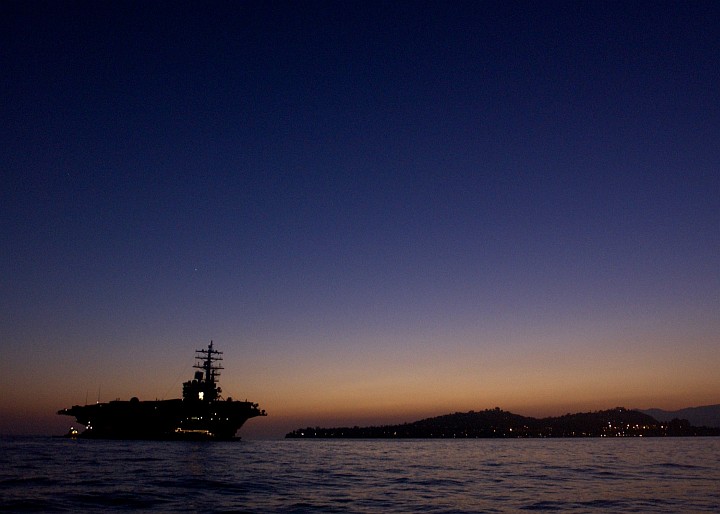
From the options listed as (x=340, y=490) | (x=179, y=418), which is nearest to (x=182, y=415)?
(x=179, y=418)

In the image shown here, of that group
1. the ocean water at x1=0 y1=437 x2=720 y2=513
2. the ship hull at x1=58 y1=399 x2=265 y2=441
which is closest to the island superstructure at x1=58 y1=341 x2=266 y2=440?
the ship hull at x1=58 y1=399 x2=265 y2=441

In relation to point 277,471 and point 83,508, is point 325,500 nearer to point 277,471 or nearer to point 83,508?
point 83,508

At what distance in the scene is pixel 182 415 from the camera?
387 ft

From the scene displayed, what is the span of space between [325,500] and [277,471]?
20.2 m

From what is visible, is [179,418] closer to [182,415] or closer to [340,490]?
[182,415]

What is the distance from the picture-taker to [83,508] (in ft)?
83.2

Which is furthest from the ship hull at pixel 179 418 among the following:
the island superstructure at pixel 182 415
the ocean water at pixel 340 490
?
the ocean water at pixel 340 490

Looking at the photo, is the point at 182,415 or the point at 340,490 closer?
the point at 340,490

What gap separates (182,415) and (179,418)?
112 cm

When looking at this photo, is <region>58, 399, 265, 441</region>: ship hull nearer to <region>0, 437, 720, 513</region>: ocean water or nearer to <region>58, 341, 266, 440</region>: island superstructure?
<region>58, 341, 266, 440</region>: island superstructure

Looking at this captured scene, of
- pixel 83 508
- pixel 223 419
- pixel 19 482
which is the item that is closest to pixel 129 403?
pixel 223 419

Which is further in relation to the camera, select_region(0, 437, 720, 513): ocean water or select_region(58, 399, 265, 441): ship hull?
select_region(58, 399, 265, 441): ship hull

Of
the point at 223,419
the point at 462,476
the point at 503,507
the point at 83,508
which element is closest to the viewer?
the point at 83,508

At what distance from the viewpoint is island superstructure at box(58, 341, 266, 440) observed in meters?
117
